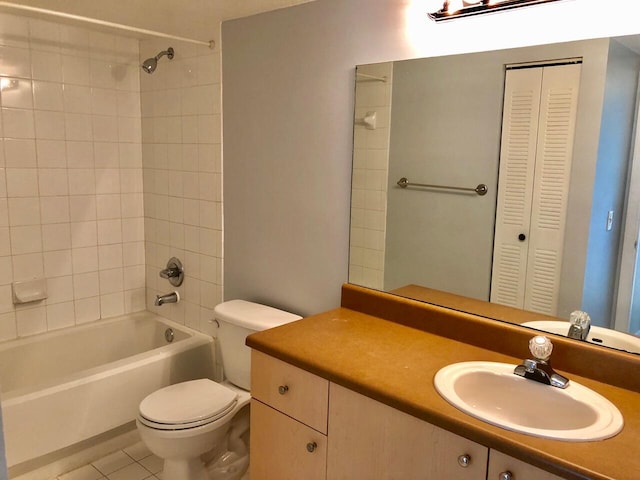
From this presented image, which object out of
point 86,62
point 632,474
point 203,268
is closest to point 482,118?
point 632,474

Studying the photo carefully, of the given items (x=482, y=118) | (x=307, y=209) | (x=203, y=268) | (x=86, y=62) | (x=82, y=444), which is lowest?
(x=82, y=444)

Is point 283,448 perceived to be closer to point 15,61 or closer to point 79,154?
point 79,154

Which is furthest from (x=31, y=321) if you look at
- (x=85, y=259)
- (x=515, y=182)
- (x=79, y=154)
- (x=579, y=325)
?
(x=579, y=325)

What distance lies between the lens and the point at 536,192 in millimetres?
1618

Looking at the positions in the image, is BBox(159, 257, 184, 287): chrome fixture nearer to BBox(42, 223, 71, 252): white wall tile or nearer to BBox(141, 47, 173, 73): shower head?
BBox(42, 223, 71, 252): white wall tile

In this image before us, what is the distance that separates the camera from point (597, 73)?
1.47m

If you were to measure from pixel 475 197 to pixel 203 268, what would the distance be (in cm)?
162

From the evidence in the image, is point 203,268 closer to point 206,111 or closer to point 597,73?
point 206,111

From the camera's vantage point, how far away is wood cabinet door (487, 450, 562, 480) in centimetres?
112

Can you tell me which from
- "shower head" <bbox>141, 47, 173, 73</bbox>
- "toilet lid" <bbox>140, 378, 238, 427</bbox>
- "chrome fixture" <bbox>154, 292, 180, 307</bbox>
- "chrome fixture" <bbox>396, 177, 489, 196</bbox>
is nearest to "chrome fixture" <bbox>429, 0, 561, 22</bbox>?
Answer: "chrome fixture" <bbox>396, 177, 489, 196</bbox>

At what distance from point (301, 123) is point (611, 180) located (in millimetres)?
1247

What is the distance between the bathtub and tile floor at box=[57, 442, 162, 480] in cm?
16

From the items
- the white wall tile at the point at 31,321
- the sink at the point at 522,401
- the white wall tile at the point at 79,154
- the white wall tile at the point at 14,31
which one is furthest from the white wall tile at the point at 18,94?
the sink at the point at 522,401

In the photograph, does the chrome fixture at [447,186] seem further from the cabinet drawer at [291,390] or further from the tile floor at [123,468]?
the tile floor at [123,468]
